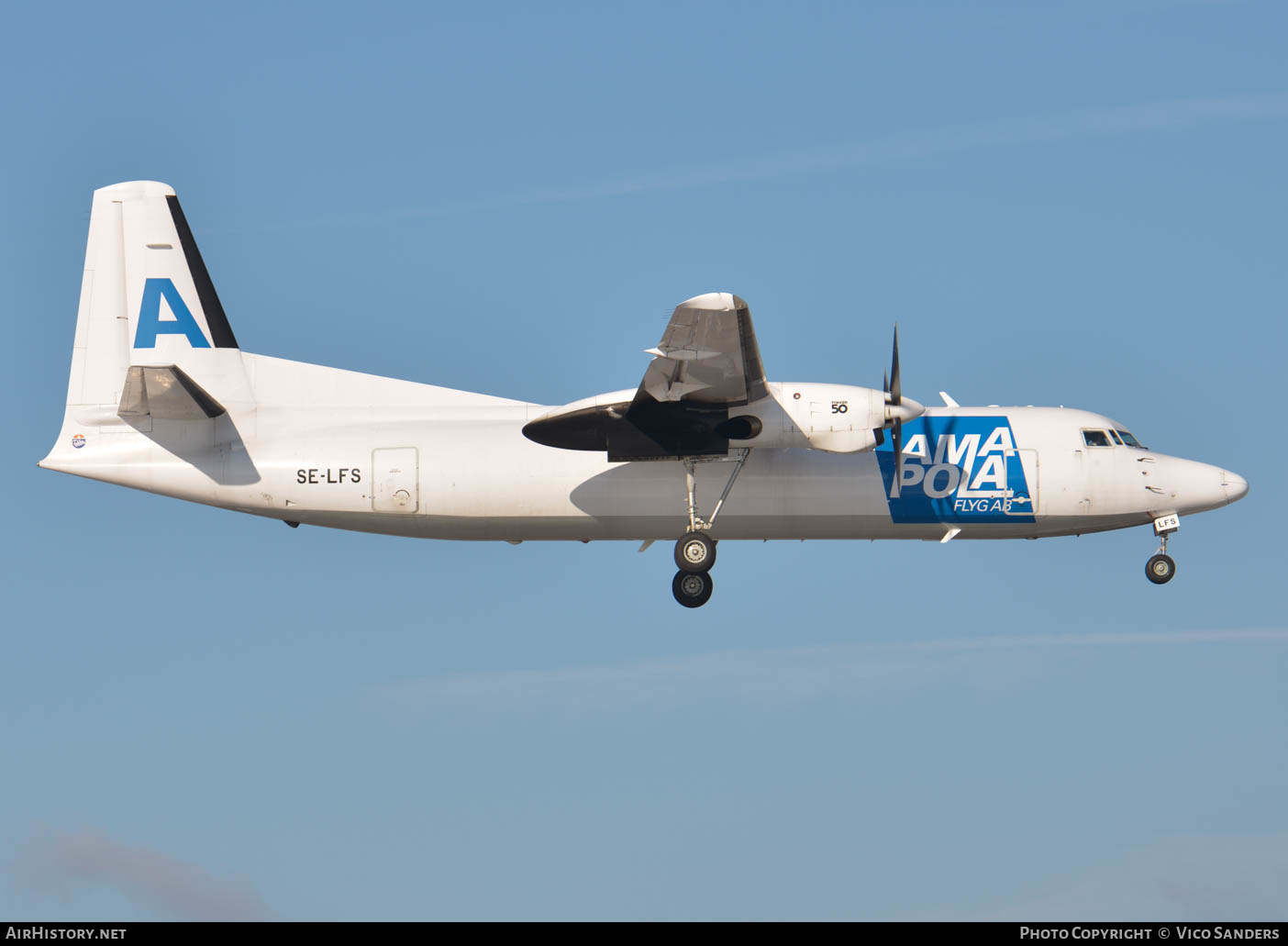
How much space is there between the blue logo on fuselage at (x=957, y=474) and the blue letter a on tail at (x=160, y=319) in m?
11.1

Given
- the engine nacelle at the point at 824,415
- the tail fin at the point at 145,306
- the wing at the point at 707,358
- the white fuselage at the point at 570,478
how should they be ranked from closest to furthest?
the wing at the point at 707,358 < the engine nacelle at the point at 824,415 < the white fuselage at the point at 570,478 < the tail fin at the point at 145,306

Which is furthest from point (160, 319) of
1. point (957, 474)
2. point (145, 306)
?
point (957, 474)

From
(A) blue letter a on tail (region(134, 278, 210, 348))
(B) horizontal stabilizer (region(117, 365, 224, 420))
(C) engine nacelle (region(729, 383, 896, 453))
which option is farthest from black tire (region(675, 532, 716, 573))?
(A) blue letter a on tail (region(134, 278, 210, 348))

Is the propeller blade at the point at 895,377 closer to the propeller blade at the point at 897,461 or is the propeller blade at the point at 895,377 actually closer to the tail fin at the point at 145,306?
the propeller blade at the point at 897,461

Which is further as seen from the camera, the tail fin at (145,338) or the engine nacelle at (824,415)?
the tail fin at (145,338)

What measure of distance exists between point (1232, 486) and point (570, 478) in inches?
417

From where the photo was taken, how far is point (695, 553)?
23.8 metres

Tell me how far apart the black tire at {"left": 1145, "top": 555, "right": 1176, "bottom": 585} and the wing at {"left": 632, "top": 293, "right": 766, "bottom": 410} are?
7.57 m

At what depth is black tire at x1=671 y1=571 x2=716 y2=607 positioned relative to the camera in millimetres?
24016

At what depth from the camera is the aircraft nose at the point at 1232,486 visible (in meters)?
25.3

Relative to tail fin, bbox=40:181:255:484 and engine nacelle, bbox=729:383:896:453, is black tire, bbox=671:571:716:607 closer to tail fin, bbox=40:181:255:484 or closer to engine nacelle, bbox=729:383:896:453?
engine nacelle, bbox=729:383:896:453

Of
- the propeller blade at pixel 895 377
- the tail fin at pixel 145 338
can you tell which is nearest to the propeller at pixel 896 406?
the propeller blade at pixel 895 377

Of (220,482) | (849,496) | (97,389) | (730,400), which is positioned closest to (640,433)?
(730,400)
